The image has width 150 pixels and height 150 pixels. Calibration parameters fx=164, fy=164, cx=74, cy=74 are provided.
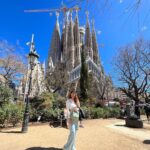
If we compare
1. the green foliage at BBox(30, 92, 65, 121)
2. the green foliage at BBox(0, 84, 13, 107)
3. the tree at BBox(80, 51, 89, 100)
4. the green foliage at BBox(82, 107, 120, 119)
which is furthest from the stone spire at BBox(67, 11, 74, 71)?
the green foliage at BBox(0, 84, 13, 107)

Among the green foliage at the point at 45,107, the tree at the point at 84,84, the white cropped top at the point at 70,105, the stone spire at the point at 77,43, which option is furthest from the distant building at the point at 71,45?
the white cropped top at the point at 70,105

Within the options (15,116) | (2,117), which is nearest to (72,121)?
(2,117)

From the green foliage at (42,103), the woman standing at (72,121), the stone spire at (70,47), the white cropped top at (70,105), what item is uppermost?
the stone spire at (70,47)

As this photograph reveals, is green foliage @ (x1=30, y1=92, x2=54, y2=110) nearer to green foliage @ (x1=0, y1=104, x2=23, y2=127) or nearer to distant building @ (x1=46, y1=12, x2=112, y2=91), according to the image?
green foliage @ (x1=0, y1=104, x2=23, y2=127)

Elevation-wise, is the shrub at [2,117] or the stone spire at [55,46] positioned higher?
the stone spire at [55,46]

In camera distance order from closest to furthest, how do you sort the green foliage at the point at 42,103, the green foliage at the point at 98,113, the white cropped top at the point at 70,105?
the white cropped top at the point at 70,105, the green foliage at the point at 42,103, the green foliage at the point at 98,113

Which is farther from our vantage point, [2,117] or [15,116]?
[15,116]

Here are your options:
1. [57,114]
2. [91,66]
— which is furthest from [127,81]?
[91,66]

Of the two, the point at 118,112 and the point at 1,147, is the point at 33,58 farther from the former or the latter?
the point at 118,112

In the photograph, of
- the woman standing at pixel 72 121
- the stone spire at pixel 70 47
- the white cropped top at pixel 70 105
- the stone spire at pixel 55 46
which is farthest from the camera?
the stone spire at pixel 55 46

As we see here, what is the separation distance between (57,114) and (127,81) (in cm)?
1519

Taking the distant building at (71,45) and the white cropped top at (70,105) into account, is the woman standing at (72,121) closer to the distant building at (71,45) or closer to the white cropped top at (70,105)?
the white cropped top at (70,105)

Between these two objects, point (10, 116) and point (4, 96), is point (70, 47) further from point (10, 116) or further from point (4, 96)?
point (10, 116)

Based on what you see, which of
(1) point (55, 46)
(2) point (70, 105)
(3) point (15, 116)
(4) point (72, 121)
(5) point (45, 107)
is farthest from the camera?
(1) point (55, 46)
